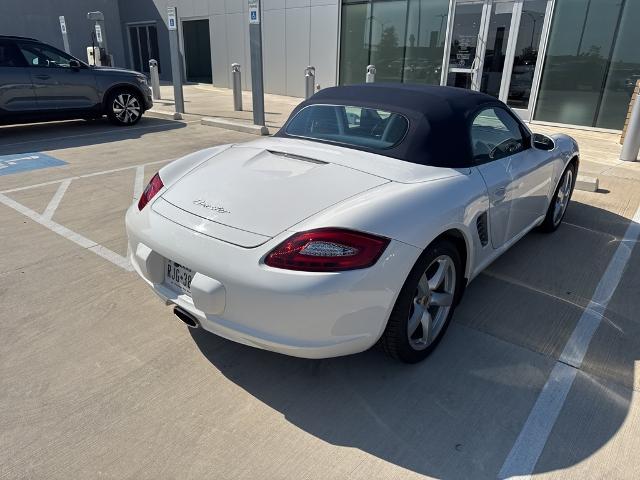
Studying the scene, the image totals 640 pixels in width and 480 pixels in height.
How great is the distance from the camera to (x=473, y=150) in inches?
121

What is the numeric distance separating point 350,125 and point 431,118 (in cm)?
62

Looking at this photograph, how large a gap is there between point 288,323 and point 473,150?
1.76 m

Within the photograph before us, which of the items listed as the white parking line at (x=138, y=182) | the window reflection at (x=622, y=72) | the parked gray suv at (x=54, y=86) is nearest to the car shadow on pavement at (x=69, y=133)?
the parked gray suv at (x=54, y=86)

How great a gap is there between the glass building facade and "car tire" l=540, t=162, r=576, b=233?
22.1ft

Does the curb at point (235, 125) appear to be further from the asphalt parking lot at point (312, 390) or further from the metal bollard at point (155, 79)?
the asphalt parking lot at point (312, 390)

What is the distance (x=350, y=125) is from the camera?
3.34 metres

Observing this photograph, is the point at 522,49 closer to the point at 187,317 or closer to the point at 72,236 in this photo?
the point at 72,236

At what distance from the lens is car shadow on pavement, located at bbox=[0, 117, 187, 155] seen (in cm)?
838

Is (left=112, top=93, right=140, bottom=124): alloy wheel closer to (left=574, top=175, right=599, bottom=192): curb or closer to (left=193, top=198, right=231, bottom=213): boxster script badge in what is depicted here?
(left=193, top=198, right=231, bottom=213): boxster script badge

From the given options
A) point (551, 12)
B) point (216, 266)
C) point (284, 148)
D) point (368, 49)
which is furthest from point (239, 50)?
point (216, 266)

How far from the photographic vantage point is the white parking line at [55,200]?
16.3 feet

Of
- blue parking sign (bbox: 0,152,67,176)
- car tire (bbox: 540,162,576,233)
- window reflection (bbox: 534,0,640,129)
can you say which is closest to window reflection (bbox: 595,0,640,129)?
window reflection (bbox: 534,0,640,129)

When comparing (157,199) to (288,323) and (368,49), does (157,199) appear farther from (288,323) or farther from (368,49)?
(368,49)

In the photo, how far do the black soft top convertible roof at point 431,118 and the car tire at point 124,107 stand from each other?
7.98 metres
